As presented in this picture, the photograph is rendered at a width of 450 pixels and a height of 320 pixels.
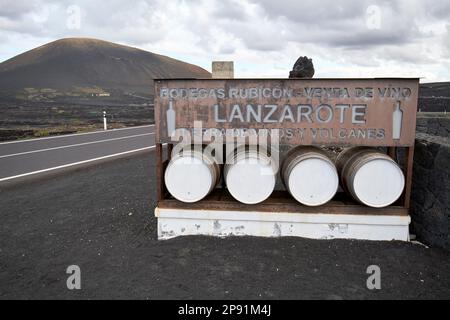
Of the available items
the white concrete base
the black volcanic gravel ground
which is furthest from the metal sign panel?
the black volcanic gravel ground

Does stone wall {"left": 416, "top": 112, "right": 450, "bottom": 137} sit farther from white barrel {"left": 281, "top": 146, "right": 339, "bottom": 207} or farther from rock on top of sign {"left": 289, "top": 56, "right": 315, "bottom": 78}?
white barrel {"left": 281, "top": 146, "right": 339, "bottom": 207}

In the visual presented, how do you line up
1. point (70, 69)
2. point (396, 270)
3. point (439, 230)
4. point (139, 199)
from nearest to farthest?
1. point (396, 270)
2. point (439, 230)
3. point (139, 199)
4. point (70, 69)

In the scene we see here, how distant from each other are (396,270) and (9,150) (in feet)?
38.5

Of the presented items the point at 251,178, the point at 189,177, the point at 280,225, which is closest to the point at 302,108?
the point at 251,178

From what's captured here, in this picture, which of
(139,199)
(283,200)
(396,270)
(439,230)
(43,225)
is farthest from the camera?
(139,199)

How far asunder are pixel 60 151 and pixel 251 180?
356 inches

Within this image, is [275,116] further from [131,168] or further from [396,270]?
[131,168]

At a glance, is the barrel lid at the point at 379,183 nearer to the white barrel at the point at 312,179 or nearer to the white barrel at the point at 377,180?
the white barrel at the point at 377,180

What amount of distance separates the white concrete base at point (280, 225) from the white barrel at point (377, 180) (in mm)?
221

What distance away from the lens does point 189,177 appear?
428cm

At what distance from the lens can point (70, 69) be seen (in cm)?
9706

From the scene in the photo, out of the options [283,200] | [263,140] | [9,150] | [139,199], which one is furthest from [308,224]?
[9,150]

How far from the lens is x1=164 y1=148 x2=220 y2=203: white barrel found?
4.25m

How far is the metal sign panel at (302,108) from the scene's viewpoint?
405 cm
